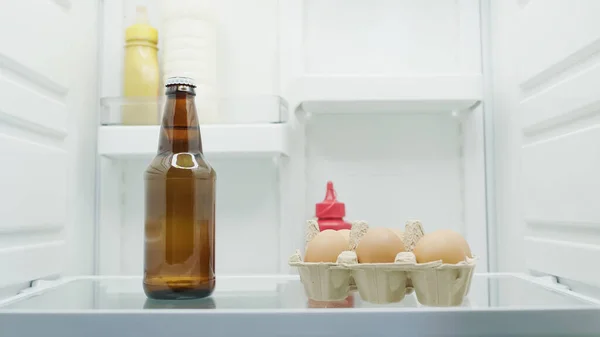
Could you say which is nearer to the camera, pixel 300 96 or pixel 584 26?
pixel 584 26

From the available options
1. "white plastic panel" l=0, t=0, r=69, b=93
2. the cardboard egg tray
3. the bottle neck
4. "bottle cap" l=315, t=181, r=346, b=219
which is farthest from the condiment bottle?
"white plastic panel" l=0, t=0, r=69, b=93

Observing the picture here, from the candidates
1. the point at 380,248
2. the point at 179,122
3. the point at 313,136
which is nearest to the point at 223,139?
the point at 313,136

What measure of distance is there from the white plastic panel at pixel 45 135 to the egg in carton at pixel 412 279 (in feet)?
1.61

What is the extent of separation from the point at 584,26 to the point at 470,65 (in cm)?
38

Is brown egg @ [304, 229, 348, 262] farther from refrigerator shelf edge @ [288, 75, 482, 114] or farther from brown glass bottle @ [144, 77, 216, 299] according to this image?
refrigerator shelf edge @ [288, 75, 482, 114]

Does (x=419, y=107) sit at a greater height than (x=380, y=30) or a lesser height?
lesser

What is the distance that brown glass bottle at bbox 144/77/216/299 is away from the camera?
792mm

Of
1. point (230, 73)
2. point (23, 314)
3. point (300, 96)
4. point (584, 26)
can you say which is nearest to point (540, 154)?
point (584, 26)

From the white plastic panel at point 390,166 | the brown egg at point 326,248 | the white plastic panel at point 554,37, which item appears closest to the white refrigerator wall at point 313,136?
the white plastic panel at point 390,166

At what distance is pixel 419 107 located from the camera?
116cm

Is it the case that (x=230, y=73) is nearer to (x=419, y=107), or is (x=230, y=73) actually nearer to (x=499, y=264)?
(x=419, y=107)

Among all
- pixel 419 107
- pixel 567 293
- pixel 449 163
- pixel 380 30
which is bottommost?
pixel 567 293

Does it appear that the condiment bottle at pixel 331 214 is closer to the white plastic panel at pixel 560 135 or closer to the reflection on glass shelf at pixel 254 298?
the reflection on glass shelf at pixel 254 298

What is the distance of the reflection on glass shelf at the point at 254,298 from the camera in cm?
74
